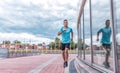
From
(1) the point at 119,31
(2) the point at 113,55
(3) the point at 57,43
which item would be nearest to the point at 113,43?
(2) the point at 113,55

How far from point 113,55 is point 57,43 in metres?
117

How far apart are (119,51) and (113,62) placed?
0.92 feet

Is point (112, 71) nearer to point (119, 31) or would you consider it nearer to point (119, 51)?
point (119, 51)

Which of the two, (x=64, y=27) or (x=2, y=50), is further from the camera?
(x=2, y=50)

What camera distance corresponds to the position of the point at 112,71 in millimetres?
3068

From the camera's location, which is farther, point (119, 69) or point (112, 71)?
point (112, 71)

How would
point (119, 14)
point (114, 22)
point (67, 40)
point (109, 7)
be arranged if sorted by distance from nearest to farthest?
point (119, 14)
point (114, 22)
point (109, 7)
point (67, 40)

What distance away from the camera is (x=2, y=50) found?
29891mm

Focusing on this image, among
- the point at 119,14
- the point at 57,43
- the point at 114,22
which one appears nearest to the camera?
the point at 119,14

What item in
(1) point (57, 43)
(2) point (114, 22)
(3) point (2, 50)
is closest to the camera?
(2) point (114, 22)

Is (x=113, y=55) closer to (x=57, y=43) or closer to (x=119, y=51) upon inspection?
(x=119, y=51)

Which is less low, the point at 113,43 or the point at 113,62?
the point at 113,43

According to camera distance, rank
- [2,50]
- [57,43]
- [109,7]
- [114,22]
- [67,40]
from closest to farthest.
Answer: [114,22]
[109,7]
[67,40]
[2,50]
[57,43]

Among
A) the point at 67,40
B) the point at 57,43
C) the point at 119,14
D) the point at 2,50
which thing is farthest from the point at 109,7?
the point at 57,43
